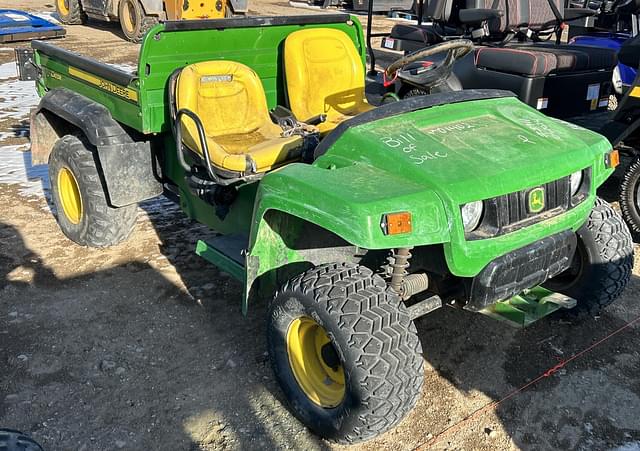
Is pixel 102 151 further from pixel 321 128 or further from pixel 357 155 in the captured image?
pixel 357 155

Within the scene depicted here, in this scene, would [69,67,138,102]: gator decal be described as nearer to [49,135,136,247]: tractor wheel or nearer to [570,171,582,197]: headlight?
[49,135,136,247]: tractor wheel

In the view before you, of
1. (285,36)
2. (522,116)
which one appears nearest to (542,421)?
(522,116)

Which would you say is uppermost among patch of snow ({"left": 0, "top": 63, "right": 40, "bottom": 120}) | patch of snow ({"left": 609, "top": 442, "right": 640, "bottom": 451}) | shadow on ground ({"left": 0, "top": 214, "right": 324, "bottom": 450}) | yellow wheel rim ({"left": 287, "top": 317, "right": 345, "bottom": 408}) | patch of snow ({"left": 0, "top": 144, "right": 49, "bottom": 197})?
yellow wheel rim ({"left": 287, "top": 317, "right": 345, "bottom": 408})

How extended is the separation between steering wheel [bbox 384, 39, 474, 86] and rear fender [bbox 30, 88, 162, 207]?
1.61 m

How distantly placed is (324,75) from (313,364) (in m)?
2.22

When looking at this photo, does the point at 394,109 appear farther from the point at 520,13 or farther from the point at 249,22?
the point at 520,13

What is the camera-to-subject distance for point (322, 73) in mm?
4426

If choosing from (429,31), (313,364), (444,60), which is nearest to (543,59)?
(444,60)

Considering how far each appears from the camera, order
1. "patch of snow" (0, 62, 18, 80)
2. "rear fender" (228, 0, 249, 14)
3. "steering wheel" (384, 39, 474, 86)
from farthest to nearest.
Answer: "rear fender" (228, 0, 249, 14)
"patch of snow" (0, 62, 18, 80)
"steering wheel" (384, 39, 474, 86)

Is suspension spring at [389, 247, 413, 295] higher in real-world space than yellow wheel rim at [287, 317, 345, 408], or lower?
higher

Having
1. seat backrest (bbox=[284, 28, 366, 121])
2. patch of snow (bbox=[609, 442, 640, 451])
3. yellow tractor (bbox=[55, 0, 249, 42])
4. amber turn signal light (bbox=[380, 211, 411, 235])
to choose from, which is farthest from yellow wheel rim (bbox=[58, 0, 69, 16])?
patch of snow (bbox=[609, 442, 640, 451])

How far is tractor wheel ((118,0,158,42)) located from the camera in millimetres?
13320

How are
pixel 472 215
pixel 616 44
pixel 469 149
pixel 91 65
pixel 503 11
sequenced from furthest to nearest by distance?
pixel 616 44 < pixel 503 11 < pixel 91 65 < pixel 469 149 < pixel 472 215

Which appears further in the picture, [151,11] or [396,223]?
[151,11]
